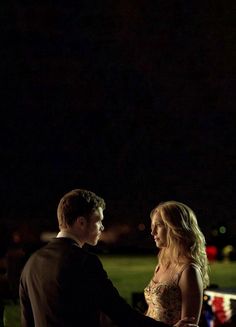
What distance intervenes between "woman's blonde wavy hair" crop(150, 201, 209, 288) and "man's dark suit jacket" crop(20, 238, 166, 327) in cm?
101

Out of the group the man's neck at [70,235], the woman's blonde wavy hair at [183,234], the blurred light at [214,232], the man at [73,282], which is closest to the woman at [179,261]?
the woman's blonde wavy hair at [183,234]

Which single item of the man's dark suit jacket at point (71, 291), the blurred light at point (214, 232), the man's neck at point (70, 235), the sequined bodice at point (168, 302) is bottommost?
the blurred light at point (214, 232)

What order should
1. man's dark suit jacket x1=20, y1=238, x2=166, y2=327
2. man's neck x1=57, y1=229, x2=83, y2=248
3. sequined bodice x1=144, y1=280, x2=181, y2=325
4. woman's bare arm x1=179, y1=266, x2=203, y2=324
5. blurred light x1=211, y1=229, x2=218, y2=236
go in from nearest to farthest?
man's dark suit jacket x1=20, y1=238, x2=166, y2=327
man's neck x1=57, y1=229, x2=83, y2=248
woman's bare arm x1=179, y1=266, x2=203, y2=324
sequined bodice x1=144, y1=280, x2=181, y2=325
blurred light x1=211, y1=229, x2=218, y2=236

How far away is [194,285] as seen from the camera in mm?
4445

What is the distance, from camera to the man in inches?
131

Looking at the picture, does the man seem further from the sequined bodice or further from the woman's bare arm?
the sequined bodice

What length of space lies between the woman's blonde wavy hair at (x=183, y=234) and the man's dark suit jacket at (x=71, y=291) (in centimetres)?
101

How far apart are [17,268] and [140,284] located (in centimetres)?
849

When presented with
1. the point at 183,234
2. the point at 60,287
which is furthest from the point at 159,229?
the point at 60,287

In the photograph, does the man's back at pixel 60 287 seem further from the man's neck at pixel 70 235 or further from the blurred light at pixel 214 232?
the blurred light at pixel 214 232

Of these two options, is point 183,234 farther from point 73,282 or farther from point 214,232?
point 214,232

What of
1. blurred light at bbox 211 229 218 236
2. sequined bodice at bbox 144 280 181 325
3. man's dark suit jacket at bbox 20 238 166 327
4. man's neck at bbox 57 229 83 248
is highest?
man's neck at bbox 57 229 83 248

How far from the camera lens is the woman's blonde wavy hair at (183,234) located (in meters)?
4.46

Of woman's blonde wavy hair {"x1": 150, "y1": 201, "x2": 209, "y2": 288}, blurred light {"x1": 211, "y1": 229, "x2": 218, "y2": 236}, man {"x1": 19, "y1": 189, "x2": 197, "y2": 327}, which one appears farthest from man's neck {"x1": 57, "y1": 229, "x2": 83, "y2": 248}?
blurred light {"x1": 211, "y1": 229, "x2": 218, "y2": 236}
